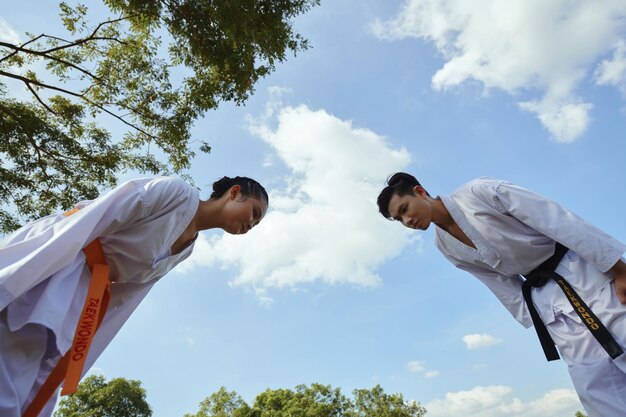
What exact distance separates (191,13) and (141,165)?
9.22 feet

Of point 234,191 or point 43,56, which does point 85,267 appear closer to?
point 234,191

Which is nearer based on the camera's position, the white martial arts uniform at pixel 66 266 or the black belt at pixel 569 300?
the white martial arts uniform at pixel 66 266

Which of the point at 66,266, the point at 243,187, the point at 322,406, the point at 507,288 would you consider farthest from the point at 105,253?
the point at 322,406

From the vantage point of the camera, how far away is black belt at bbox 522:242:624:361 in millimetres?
2082

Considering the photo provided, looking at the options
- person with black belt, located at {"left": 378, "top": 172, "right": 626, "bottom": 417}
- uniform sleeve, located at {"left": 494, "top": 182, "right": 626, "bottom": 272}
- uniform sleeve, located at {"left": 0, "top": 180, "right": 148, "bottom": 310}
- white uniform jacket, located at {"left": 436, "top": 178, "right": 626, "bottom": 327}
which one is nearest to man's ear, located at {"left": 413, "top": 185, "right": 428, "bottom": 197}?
person with black belt, located at {"left": 378, "top": 172, "right": 626, "bottom": 417}

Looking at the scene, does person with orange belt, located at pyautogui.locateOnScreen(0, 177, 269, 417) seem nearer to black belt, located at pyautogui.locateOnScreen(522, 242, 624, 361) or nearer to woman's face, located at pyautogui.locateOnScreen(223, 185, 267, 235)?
woman's face, located at pyautogui.locateOnScreen(223, 185, 267, 235)

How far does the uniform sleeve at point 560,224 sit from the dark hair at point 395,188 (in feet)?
1.94

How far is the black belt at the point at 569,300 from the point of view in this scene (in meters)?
2.08

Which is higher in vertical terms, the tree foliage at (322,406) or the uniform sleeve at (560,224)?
the tree foliage at (322,406)

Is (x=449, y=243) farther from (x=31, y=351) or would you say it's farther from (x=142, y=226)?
(x=31, y=351)

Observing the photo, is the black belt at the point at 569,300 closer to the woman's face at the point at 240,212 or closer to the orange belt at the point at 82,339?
the woman's face at the point at 240,212

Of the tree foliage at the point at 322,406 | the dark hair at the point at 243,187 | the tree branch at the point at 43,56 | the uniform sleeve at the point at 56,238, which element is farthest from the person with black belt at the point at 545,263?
the tree foliage at the point at 322,406

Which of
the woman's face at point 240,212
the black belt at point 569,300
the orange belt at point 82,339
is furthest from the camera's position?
the woman's face at point 240,212

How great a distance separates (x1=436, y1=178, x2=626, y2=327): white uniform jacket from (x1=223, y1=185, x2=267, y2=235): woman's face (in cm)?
127
